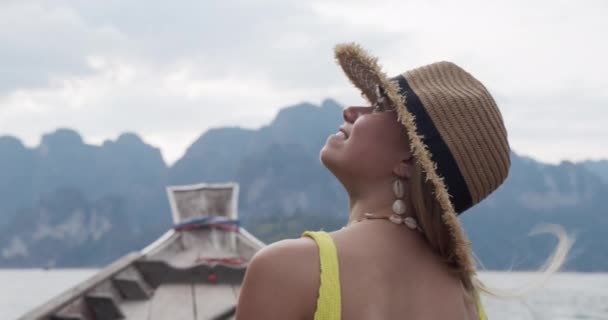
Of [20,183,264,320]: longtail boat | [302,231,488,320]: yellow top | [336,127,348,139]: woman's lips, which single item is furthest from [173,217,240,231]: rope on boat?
[302,231,488,320]: yellow top

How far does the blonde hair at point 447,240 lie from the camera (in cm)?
194

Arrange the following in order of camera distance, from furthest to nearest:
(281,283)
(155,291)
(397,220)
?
(155,291) < (397,220) < (281,283)

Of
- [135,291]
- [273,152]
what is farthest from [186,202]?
[273,152]

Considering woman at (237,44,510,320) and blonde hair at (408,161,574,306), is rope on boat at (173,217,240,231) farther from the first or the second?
woman at (237,44,510,320)

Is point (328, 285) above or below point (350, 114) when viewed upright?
below

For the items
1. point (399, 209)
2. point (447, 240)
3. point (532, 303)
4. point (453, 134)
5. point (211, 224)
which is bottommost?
point (532, 303)

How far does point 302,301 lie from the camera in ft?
5.76

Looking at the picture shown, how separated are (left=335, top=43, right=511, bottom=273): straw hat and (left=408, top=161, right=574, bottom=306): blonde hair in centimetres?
2

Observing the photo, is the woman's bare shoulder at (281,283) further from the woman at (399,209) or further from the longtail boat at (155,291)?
the longtail boat at (155,291)

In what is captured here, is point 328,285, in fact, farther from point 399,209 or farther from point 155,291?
point 155,291

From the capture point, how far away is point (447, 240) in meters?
2.01

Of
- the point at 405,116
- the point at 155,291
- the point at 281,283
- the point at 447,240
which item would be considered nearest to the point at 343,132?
the point at 405,116

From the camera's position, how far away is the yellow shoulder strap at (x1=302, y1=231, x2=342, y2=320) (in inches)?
69.2

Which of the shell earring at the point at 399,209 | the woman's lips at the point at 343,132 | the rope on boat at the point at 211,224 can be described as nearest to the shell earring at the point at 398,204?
the shell earring at the point at 399,209
